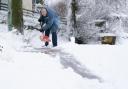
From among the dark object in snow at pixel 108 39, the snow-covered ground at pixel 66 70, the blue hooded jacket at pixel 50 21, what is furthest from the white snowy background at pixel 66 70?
the dark object in snow at pixel 108 39

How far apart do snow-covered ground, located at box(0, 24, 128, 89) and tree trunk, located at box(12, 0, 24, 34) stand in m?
8.22

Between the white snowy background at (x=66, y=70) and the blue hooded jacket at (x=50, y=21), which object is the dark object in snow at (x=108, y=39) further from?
the white snowy background at (x=66, y=70)

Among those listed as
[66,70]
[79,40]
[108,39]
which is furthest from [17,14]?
[66,70]

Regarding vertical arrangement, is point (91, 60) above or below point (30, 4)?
below

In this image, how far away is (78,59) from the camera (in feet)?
36.7

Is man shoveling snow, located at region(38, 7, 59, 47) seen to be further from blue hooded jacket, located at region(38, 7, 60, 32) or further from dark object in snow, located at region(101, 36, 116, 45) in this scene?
dark object in snow, located at region(101, 36, 116, 45)

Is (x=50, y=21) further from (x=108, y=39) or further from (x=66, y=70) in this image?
(x=108, y=39)

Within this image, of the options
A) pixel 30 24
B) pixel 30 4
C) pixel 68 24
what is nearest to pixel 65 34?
pixel 68 24

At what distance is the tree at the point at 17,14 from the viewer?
65.7ft

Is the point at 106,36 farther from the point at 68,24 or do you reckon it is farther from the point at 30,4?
the point at 30,4

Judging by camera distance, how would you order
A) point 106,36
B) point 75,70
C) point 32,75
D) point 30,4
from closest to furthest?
point 32,75 < point 75,70 < point 106,36 < point 30,4

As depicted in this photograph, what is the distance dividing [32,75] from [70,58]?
3.17 metres

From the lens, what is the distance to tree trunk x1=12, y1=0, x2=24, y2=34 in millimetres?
20031

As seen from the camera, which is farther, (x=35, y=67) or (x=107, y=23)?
(x=107, y=23)
